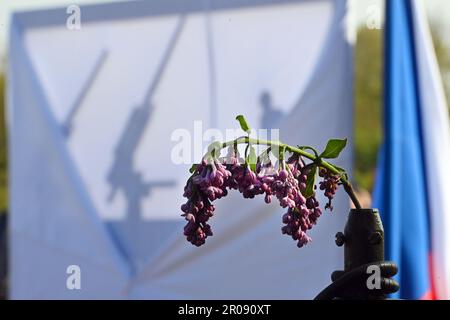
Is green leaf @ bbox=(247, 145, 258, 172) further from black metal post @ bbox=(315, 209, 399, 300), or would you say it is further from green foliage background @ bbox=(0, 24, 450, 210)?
green foliage background @ bbox=(0, 24, 450, 210)

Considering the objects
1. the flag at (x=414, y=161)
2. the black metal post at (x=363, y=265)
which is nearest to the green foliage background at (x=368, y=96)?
the flag at (x=414, y=161)

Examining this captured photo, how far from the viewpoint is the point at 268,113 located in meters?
2.04

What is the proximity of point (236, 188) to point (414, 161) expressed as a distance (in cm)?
137

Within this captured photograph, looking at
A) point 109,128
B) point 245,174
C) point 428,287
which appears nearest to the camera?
point 245,174

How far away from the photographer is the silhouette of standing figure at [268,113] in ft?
6.66

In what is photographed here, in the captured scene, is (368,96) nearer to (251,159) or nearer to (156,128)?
(156,128)

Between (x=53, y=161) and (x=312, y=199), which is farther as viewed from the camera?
(x=53, y=161)

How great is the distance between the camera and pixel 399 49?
210cm

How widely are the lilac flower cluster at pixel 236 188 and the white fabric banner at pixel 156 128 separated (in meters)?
1.13

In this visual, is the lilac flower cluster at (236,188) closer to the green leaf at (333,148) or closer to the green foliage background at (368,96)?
the green leaf at (333,148)

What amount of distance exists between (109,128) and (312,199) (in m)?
1.44

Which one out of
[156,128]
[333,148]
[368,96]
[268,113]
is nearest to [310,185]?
[333,148]

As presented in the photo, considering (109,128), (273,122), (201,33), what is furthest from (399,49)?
(109,128)

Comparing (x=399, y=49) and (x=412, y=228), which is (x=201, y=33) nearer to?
(x=399, y=49)
